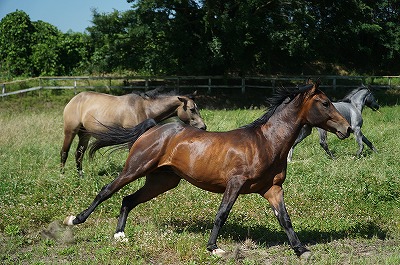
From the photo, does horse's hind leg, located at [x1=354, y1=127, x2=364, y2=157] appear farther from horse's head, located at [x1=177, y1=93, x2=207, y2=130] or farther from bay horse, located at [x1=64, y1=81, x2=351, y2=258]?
bay horse, located at [x1=64, y1=81, x2=351, y2=258]

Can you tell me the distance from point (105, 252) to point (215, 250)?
4.06 feet

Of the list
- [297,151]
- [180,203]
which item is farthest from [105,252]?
[297,151]

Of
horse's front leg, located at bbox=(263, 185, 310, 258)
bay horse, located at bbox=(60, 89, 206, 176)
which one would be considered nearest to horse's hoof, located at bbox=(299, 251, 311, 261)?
horse's front leg, located at bbox=(263, 185, 310, 258)

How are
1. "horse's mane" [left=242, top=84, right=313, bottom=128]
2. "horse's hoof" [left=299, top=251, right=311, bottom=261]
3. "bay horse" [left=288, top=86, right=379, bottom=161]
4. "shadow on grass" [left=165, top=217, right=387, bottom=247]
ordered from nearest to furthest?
"horse's hoof" [left=299, top=251, right=311, bottom=261] < "horse's mane" [left=242, top=84, right=313, bottom=128] < "shadow on grass" [left=165, top=217, right=387, bottom=247] < "bay horse" [left=288, top=86, right=379, bottom=161]

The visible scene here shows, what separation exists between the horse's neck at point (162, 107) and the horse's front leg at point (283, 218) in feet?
16.9

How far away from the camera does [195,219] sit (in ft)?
26.2

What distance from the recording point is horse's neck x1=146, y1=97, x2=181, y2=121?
449 inches

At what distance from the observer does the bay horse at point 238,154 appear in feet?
21.3

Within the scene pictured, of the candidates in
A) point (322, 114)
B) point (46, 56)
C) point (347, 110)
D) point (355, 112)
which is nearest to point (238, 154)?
point (322, 114)

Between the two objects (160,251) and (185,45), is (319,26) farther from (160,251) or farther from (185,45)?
(160,251)

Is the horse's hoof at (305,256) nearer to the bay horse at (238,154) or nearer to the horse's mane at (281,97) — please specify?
the bay horse at (238,154)

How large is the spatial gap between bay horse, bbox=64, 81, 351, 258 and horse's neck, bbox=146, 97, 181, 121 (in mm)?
4198

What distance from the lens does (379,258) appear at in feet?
20.2

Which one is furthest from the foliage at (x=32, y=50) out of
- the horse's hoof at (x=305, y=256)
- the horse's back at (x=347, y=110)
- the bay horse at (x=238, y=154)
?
the horse's hoof at (x=305, y=256)
